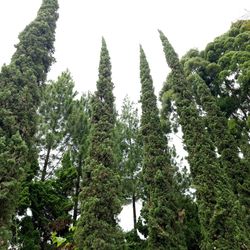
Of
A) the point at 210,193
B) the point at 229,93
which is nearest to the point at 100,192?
the point at 210,193

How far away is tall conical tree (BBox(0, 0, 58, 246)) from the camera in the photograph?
10.2 metres

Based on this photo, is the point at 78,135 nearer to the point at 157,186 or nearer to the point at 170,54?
the point at 157,186

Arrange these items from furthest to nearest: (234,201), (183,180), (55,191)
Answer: (183,180) < (55,191) < (234,201)

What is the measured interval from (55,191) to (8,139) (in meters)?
7.37

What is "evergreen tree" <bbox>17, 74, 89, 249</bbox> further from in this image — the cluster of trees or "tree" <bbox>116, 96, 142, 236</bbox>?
"tree" <bbox>116, 96, 142, 236</bbox>

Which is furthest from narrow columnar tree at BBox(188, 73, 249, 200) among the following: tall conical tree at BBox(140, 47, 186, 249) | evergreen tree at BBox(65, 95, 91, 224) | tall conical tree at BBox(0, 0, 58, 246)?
tall conical tree at BBox(0, 0, 58, 246)

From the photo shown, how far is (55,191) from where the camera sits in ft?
58.5

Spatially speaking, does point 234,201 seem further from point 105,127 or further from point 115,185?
point 105,127

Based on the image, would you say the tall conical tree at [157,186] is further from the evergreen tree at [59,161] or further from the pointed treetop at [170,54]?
the evergreen tree at [59,161]

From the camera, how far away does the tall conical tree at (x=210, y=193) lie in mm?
13461

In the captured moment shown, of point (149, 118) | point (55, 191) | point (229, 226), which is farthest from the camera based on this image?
point (149, 118)

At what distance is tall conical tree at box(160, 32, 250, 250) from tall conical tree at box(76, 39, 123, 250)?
3.46 m

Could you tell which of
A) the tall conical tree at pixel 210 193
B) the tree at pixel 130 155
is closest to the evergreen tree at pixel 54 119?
the tree at pixel 130 155

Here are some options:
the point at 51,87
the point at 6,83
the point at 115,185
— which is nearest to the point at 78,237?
the point at 115,185
